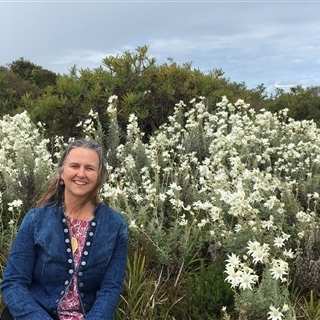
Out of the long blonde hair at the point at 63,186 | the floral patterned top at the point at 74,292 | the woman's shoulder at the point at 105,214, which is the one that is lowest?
the floral patterned top at the point at 74,292

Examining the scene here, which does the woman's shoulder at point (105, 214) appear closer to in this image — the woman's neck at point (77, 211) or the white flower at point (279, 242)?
the woman's neck at point (77, 211)

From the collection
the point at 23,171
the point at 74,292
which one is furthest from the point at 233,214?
the point at 23,171

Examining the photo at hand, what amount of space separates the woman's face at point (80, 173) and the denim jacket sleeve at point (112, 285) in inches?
12.4

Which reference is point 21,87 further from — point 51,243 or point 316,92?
point 51,243

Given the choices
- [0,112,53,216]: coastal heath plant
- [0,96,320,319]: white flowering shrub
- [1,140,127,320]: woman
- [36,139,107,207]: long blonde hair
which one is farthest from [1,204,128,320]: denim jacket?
[0,112,53,216]: coastal heath plant

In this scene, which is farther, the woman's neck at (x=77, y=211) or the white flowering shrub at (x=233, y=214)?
the white flowering shrub at (x=233, y=214)

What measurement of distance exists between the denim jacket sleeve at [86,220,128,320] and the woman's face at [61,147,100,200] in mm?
314

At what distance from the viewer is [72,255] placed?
263 cm

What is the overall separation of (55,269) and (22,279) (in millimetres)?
180

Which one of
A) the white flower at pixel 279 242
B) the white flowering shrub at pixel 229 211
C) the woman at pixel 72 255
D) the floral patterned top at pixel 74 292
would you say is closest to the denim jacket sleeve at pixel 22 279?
the woman at pixel 72 255

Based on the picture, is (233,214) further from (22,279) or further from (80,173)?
(22,279)

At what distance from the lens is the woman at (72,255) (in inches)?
101

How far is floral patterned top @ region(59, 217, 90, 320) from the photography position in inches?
102

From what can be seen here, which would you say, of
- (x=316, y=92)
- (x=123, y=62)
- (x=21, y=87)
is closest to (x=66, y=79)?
(x=123, y=62)
